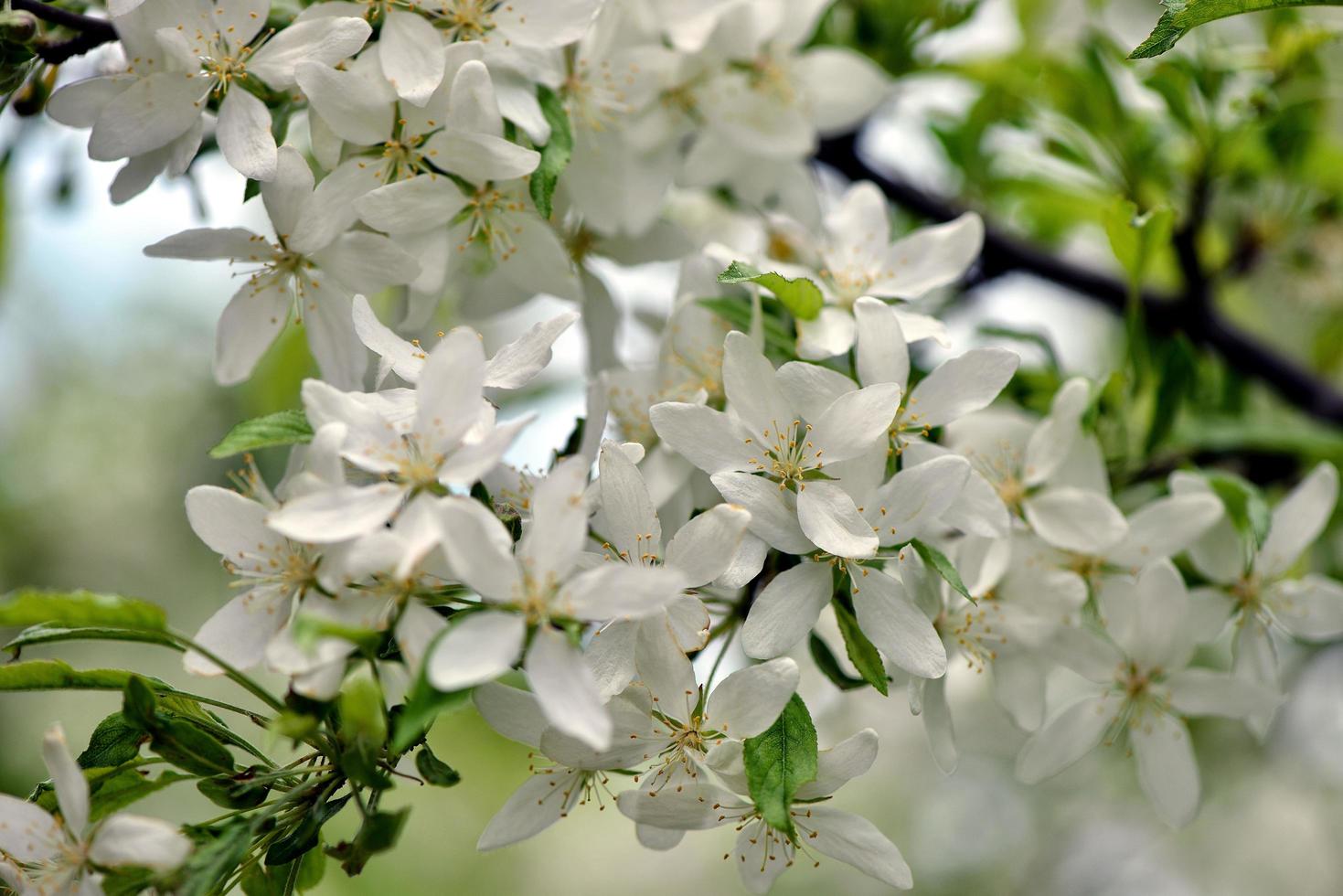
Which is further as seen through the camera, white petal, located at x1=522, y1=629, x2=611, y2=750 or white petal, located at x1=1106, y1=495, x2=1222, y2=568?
white petal, located at x1=1106, y1=495, x2=1222, y2=568

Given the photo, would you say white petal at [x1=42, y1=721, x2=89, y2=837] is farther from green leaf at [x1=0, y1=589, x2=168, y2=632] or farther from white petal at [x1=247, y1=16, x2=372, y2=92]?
white petal at [x1=247, y1=16, x2=372, y2=92]

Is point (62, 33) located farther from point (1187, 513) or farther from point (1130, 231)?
point (1187, 513)

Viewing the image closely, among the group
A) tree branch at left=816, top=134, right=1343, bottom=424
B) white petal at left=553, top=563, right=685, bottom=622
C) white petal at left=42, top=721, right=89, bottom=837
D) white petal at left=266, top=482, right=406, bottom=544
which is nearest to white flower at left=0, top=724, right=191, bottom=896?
white petal at left=42, top=721, right=89, bottom=837

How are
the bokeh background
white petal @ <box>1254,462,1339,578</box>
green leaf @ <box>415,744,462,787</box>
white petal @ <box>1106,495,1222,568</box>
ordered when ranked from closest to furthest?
1. green leaf @ <box>415,744,462,787</box>
2. white petal @ <box>1106,495,1222,568</box>
3. white petal @ <box>1254,462,1339,578</box>
4. the bokeh background

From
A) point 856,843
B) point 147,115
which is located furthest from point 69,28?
point 856,843

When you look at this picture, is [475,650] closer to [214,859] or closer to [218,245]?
[214,859]

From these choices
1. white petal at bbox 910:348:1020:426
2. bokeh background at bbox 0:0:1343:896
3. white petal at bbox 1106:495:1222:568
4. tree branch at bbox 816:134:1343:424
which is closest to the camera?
white petal at bbox 910:348:1020:426
